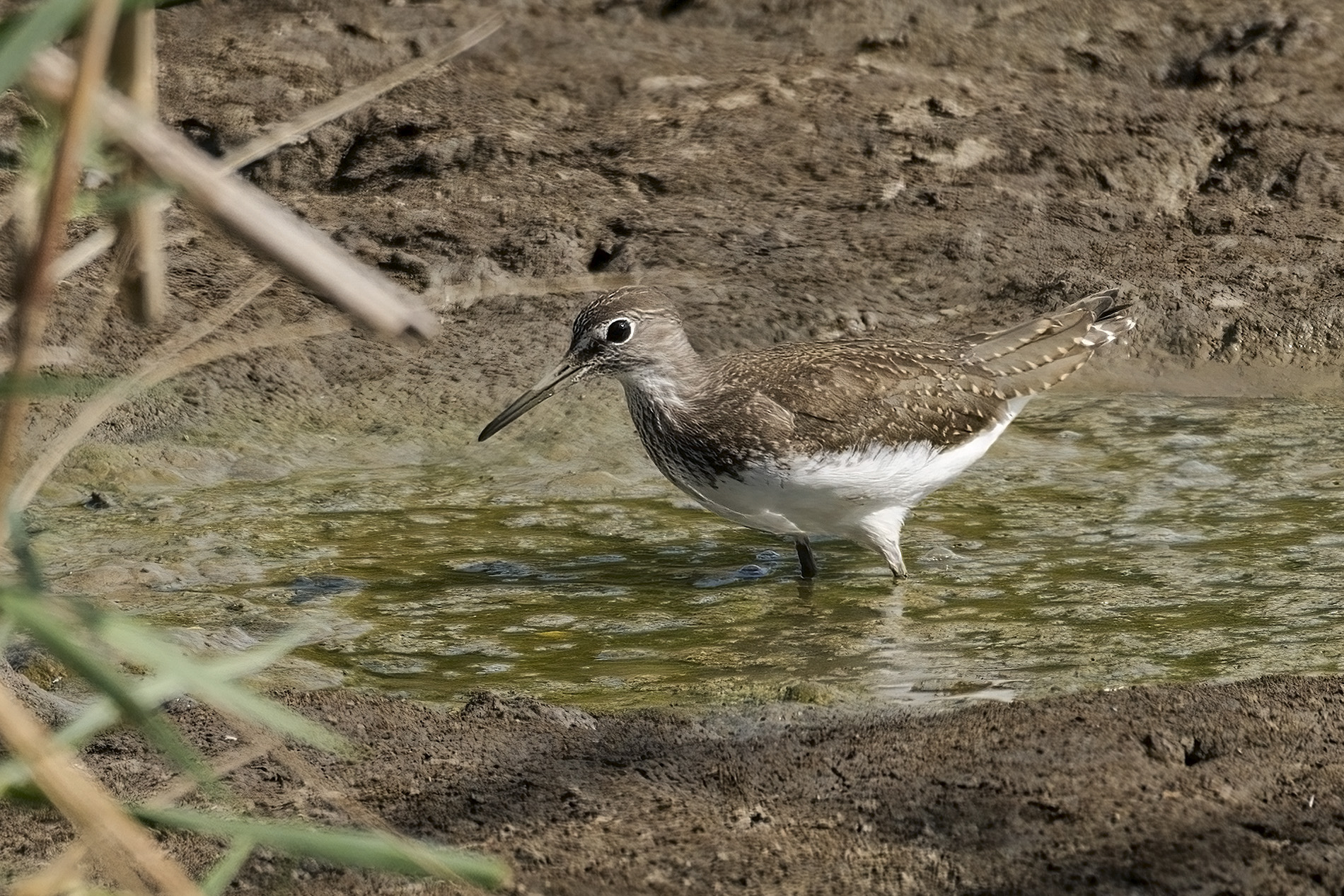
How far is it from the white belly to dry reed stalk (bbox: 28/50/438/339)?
4.47 metres

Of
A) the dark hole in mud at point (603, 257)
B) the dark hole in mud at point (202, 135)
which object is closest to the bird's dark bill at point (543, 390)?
the dark hole in mud at point (603, 257)

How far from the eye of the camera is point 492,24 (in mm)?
2684

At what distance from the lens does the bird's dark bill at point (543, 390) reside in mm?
6879

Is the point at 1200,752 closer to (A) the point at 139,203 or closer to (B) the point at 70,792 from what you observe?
(B) the point at 70,792

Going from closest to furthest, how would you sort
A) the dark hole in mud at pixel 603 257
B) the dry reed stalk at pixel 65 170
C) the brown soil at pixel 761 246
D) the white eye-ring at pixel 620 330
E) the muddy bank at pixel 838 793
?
the dry reed stalk at pixel 65 170 < the muddy bank at pixel 838 793 < the brown soil at pixel 761 246 < the white eye-ring at pixel 620 330 < the dark hole in mud at pixel 603 257

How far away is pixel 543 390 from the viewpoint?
6891 millimetres

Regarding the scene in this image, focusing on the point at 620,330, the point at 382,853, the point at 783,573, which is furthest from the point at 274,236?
the point at 783,573

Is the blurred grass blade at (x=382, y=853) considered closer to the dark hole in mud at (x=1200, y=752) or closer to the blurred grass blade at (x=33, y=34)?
the blurred grass blade at (x=33, y=34)

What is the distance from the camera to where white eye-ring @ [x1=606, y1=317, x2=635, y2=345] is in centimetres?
676

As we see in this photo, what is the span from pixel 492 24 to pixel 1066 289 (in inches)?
261

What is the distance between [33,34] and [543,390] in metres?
4.89

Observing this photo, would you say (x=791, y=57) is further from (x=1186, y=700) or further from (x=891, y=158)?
(x=1186, y=700)

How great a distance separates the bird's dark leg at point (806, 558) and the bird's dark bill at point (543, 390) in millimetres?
1156

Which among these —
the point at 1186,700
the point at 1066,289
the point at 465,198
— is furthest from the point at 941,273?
the point at 1186,700
